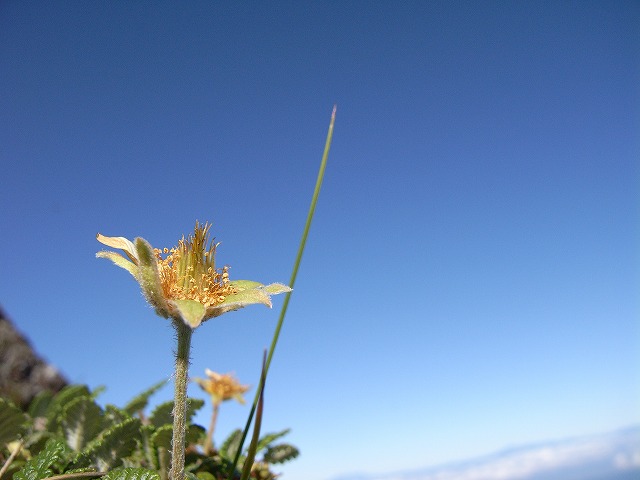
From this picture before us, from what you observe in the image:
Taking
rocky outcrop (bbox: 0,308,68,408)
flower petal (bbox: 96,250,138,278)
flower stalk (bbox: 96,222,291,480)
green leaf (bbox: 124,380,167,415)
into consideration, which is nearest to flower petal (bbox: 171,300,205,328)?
flower stalk (bbox: 96,222,291,480)

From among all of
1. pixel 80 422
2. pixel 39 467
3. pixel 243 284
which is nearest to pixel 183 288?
pixel 243 284

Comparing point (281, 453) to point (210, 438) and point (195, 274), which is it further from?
point (195, 274)

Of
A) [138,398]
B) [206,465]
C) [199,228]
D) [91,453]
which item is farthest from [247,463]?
[138,398]

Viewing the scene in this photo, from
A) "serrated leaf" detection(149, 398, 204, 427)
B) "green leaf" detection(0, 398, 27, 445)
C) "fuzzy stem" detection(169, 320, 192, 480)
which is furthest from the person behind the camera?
"serrated leaf" detection(149, 398, 204, 427)

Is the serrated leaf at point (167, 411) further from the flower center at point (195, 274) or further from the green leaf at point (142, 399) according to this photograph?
the flower center at point (195, 274)

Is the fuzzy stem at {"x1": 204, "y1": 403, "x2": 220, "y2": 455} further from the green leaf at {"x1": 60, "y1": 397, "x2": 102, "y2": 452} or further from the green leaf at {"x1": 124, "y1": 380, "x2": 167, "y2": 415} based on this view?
the green leaf at {"x1": 60, "y1": 397, "x2": 102, "y2": 452}

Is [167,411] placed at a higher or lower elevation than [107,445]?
higher

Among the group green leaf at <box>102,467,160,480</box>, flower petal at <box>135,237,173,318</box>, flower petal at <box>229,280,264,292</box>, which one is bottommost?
green leaf at <box>102,467,160,480</box>

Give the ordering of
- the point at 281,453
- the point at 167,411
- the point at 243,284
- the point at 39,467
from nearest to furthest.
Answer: the point at 39,467, the point at 243,284, the point at 167,411, the point at 281,453
